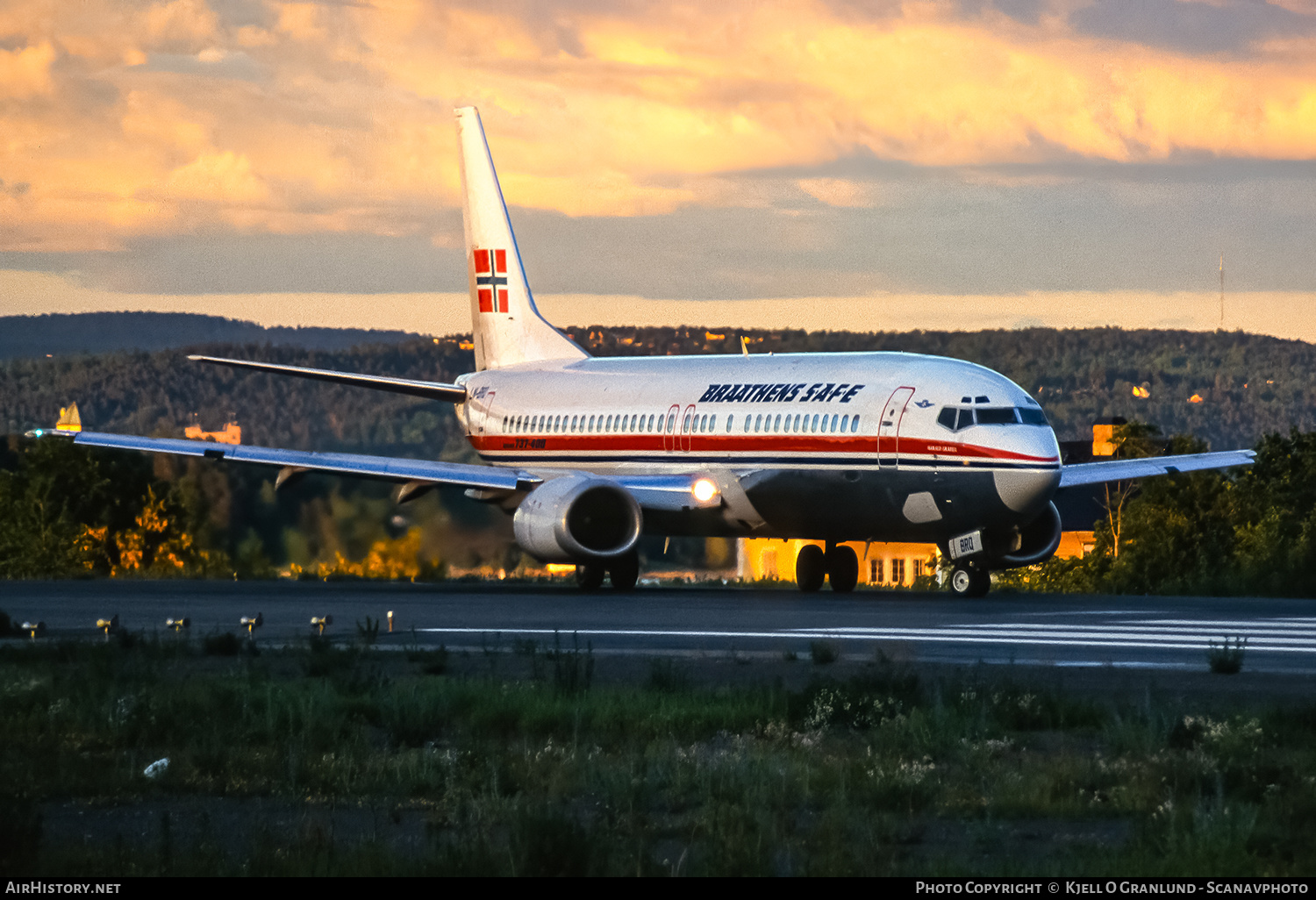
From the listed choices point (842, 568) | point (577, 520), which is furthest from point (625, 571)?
point (842, 568)

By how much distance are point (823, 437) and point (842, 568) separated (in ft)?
14.2

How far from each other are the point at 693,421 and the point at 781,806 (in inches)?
959

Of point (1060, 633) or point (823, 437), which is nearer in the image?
point (1060, 633)

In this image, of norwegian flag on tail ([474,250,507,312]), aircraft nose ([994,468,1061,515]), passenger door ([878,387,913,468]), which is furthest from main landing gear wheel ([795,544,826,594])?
norwegian flag on tail ([474,250,507,312])

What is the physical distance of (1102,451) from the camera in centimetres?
8700

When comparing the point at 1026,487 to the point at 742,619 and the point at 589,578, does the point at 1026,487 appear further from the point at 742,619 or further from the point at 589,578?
the point at 589,578

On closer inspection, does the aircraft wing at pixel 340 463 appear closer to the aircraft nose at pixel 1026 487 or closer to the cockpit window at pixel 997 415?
the cockpit window at pixel 997 415

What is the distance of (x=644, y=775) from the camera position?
12.0m

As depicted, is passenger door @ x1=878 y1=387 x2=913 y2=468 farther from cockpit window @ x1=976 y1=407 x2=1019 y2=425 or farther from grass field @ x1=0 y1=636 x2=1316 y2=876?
grass field @ x1=0 y1=636 x2=1316 y2=876

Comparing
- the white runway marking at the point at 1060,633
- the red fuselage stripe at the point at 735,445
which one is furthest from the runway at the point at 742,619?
the red fuselage stripe at the point at 735,445

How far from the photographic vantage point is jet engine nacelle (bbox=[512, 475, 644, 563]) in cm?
3294

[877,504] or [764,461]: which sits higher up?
[764,461]

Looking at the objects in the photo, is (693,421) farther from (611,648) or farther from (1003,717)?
(1003,717)

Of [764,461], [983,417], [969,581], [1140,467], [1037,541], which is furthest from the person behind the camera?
[1140,467]
